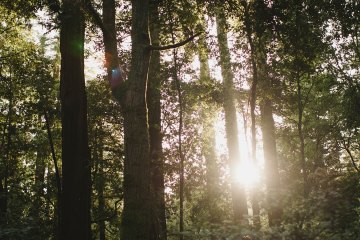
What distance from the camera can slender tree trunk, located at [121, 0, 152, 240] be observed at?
261 inches

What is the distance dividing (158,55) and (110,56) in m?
5.58

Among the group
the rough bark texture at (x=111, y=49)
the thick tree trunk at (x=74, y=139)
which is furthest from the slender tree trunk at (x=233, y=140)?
the thick tree trunk at (x=74, y=139)

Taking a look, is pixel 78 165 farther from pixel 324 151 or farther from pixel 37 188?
pixel 324 151

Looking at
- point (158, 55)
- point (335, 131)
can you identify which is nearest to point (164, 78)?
point (158, 55)

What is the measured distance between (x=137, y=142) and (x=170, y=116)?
702 cm

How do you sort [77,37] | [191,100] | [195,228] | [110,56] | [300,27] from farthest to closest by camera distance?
[191,100], [300,27], [77,37], [110,56], [195,228]

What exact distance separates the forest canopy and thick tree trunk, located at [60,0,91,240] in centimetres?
2

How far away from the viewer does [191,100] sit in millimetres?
14508

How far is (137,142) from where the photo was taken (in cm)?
701

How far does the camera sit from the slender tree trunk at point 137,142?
663cm

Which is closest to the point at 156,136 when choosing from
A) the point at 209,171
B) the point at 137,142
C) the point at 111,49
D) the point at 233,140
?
the point at 111,49

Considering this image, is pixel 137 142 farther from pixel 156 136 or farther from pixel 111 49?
pixel 156 136

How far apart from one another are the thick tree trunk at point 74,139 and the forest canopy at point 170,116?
2 cm

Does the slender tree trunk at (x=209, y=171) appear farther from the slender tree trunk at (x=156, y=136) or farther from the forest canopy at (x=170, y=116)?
the slender tree trunk at (x=156, y=136)
